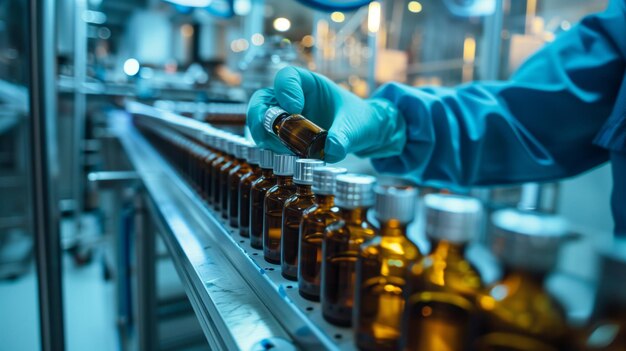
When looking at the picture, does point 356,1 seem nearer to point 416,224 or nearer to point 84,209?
point 416,224

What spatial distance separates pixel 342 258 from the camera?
0.51 m

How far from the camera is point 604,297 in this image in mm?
297

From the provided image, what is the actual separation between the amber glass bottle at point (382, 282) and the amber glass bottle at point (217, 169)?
2.06 ft

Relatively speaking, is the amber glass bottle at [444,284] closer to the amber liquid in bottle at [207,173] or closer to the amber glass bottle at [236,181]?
the amber glass bottle at [236,181]

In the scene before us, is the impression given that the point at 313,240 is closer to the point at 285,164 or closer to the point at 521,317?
the point at 285,164

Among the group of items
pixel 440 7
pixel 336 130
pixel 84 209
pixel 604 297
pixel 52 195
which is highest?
pixel 440 7

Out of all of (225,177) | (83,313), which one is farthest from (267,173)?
(83,313)

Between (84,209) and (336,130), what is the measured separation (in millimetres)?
4834

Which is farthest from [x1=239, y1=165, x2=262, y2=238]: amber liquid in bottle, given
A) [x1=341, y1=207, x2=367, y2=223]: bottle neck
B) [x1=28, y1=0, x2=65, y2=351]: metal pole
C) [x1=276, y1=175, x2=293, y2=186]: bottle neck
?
[x1=28, y1=0, x2=65, y2=351]: metal pole

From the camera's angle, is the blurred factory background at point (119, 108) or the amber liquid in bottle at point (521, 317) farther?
the blurred factory background at point (119, 108)

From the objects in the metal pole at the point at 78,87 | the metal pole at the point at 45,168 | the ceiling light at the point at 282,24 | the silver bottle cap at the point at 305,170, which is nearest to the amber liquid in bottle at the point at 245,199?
the silver bottle cap at the point at 305,170

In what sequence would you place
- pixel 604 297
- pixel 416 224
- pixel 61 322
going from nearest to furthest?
pixel 604 297 → pixel 416 224 → pixel 61 322

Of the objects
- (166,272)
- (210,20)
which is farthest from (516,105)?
(210,20)

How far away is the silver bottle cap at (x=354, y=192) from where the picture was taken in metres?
0.48
